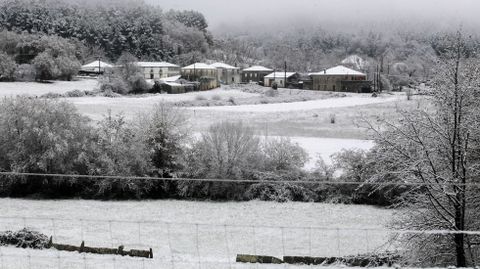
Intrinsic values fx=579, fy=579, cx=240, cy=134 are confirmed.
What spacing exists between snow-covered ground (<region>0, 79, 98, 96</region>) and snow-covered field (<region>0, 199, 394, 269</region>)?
36.7 m

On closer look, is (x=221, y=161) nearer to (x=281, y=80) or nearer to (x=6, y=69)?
(x=6, y=69)

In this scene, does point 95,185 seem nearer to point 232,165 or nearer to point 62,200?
point 62,200

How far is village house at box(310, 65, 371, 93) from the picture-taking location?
91625mm

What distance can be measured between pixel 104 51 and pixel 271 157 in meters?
110

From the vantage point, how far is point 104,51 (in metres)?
136

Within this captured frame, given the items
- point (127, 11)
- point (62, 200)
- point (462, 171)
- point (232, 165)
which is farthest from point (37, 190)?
point (127, 11)

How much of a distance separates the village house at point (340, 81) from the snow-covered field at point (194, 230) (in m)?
63.7

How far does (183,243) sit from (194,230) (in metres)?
1.82

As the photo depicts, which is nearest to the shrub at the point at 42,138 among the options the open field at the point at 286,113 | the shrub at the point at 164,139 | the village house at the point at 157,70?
the shrub at the point at 164,139

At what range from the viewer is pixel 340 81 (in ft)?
309

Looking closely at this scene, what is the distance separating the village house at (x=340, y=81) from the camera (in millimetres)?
91625

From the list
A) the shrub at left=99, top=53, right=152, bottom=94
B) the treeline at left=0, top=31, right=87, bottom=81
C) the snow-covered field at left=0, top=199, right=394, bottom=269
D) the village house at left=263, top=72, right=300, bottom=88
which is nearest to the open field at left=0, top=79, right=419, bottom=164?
the shrub at left=99, top=53, right=152, bottom=94

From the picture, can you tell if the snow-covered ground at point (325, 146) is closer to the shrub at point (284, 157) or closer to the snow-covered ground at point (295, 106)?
the shrub at point (284, 157)

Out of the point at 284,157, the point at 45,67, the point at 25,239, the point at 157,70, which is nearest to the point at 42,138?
the point at 25,239
